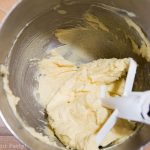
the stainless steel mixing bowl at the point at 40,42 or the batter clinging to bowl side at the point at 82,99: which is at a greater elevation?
the stainless steel mixing bowl at the point at 40,42

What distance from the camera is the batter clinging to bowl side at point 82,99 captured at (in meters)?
0.65

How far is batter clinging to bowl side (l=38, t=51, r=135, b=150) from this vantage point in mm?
654

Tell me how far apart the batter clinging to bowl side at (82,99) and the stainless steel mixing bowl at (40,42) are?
31 millimetres

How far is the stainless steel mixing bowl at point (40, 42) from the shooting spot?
0.60 meters

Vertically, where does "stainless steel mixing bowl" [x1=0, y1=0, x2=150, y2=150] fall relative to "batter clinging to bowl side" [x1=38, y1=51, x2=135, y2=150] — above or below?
above

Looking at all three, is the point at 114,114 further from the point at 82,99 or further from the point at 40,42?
the point at 40,42

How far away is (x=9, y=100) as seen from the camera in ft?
2.06

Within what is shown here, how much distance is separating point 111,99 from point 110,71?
68 mm

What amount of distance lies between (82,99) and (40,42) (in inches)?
6.1

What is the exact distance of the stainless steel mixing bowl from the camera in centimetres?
60

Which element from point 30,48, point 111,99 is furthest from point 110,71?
point 30,48

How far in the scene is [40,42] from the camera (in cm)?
71

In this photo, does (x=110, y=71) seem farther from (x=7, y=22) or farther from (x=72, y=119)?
(x=7, y=22)

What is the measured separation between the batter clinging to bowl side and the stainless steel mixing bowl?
31mm
